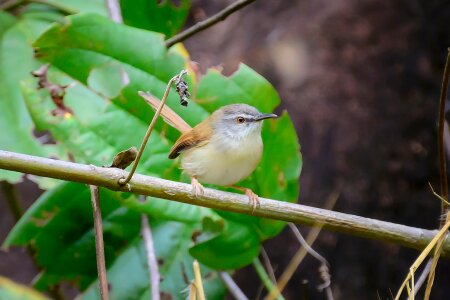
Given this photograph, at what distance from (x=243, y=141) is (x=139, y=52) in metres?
0.55

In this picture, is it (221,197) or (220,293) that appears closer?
(221,197)

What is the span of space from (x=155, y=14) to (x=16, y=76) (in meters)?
0.70

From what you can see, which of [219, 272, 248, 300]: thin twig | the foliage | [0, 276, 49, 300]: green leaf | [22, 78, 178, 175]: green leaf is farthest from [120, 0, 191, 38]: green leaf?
[0, 276, 49, 300]: green leaf

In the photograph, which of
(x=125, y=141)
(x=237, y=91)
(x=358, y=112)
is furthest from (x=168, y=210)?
(x=358, y=112)

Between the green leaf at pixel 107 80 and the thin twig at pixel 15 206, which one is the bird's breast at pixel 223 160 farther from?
the thin twig at pixel 15 206

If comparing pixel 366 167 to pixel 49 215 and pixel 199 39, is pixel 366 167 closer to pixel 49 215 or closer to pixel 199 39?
pixel 199 39

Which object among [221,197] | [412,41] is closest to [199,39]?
[412,41]

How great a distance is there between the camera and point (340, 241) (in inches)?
152

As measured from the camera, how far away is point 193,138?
9.63ft

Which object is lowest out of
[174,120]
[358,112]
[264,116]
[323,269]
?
[358,112]

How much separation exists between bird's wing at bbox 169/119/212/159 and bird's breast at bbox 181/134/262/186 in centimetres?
2

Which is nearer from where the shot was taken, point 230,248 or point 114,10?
point 230,248

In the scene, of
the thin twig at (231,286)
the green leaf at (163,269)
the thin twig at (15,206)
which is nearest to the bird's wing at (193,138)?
the green leaf at (163,269)

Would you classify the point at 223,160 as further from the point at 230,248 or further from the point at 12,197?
the point at 12,197
